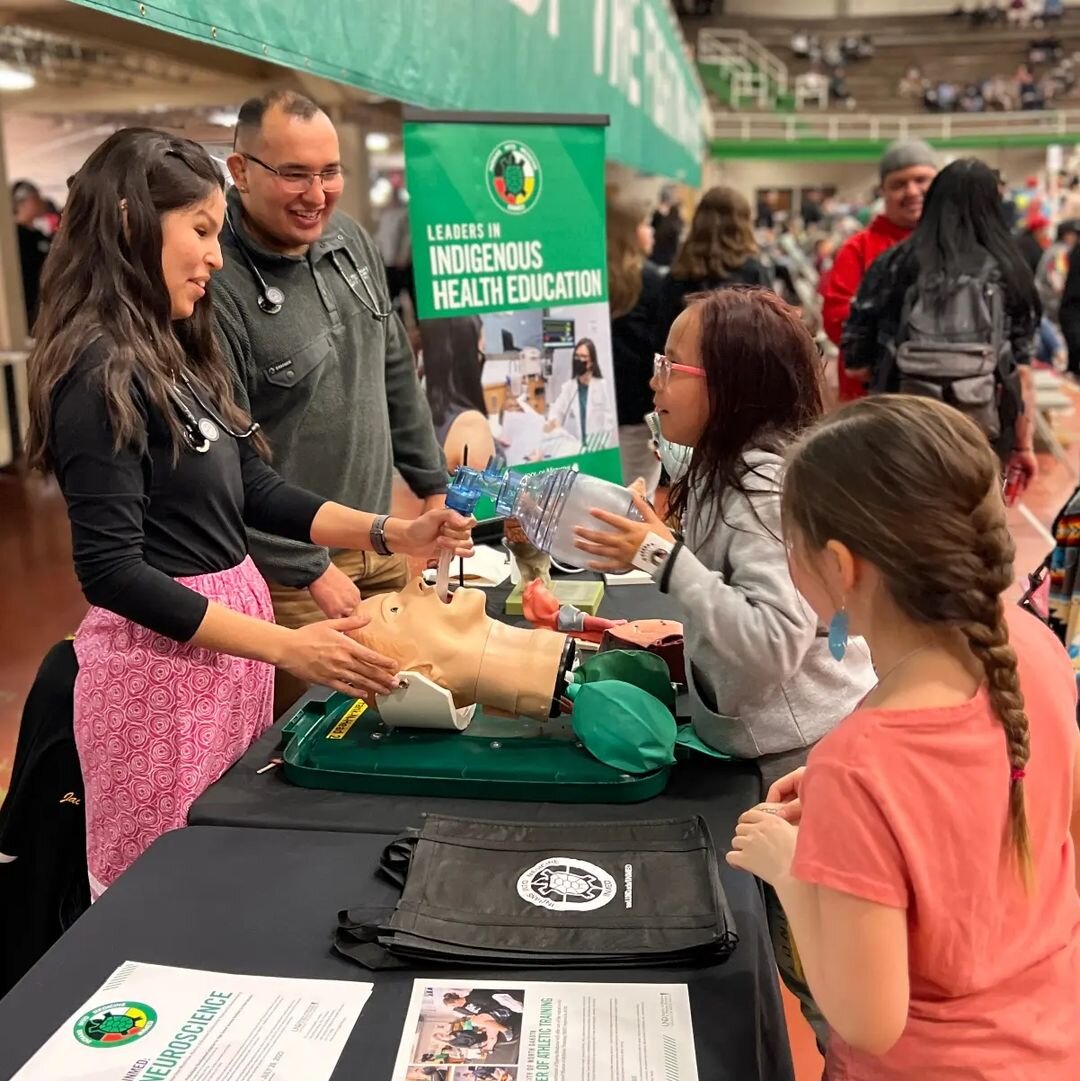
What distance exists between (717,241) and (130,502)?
3304 millimetres

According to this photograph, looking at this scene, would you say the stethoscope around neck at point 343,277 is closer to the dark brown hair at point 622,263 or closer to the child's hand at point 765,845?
the child's hand at point 765,845

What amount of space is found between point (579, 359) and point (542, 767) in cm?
204

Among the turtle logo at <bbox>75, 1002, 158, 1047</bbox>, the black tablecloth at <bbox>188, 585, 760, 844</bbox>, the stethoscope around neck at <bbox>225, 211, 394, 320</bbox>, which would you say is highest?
the stethoscope around neck at <bbox>225, 211, 394, 320</bbox>

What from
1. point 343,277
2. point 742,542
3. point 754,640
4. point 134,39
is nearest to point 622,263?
point 343,277

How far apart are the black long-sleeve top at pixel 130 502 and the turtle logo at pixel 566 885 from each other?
0.58m

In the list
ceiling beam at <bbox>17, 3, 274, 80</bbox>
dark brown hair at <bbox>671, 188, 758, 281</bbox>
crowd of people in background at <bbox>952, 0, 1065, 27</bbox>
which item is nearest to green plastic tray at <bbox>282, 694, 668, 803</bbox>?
dark brown hair at <bbox>671, 188, 758, 281</bbox>

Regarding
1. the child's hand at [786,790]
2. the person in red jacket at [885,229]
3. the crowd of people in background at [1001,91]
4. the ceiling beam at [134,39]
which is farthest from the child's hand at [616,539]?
the crowd of people in background at [1001,91]

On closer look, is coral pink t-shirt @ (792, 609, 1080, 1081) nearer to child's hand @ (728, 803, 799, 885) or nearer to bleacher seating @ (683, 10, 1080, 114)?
child's hand @ (728, 803, 799, 885)

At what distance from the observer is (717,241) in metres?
4.31

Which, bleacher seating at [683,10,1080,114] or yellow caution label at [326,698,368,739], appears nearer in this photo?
yellow caution label at [326,698,368,739]

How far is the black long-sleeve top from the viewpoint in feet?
4.72

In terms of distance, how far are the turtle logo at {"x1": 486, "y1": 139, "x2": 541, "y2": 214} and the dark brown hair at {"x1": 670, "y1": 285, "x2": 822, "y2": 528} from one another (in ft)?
5.48

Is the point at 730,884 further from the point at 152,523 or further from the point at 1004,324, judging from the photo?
the point at 1004,324

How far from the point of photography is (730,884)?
1.21m
